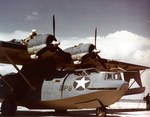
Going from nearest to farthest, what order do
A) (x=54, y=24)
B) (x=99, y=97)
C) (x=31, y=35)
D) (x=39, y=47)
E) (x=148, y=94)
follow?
(x=99, y=97)
(x=39, y=47)
(x=31, y=35)
(x=54, y=24)
(x=148, y=94)

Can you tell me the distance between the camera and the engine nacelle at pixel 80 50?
1599cm

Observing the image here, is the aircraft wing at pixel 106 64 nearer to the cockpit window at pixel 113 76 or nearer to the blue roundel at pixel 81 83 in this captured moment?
the blue roundel at pixel 81 83

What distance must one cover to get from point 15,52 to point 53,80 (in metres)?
2.63

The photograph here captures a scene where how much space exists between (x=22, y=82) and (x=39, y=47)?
3336mm

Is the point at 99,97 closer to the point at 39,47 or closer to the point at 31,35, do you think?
the point at 39,47

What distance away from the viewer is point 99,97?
41.4ft

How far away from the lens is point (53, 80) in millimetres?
14703

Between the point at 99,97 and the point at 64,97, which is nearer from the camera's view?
the point at 99,97

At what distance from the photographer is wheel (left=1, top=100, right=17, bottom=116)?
50.0ft

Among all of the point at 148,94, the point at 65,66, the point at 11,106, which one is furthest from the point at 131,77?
the point at 11,106

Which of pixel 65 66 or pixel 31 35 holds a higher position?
pixel 31 35

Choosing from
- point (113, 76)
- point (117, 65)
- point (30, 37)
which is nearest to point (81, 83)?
point (113, 76)

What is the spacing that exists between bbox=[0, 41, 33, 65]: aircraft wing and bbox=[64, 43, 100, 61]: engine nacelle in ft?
9.22

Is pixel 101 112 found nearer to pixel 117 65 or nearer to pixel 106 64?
pixel 106 64
